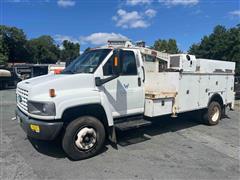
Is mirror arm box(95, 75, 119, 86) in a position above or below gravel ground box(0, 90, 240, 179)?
above

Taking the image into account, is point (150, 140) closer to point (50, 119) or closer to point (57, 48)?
point (50, 119)

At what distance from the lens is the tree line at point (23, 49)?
138ft

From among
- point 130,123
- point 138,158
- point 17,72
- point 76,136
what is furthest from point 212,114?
point 17,72

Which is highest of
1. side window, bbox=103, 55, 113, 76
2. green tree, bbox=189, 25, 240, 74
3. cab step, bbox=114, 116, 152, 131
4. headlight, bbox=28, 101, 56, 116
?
green tree, bbox=189, 25, 240, 74

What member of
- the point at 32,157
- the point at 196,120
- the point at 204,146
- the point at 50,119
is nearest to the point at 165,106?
the point at 204,146

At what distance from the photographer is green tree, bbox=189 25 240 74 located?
26.1 metres

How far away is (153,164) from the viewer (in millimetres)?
4527

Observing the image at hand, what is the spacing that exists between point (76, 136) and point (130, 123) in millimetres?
1426

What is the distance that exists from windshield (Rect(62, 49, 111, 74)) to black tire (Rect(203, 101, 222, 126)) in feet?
14.0

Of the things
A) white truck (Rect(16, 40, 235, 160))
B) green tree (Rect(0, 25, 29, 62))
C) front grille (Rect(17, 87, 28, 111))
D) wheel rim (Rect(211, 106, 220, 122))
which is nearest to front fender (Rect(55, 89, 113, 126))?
white truck (Rect(16, 40, 235, 160))

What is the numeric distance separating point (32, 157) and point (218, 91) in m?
6.09

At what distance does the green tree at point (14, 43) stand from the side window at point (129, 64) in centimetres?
4095

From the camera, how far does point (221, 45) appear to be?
27.8 m

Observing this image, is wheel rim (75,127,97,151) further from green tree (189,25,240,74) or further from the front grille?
green tree (189,25,240,74)
